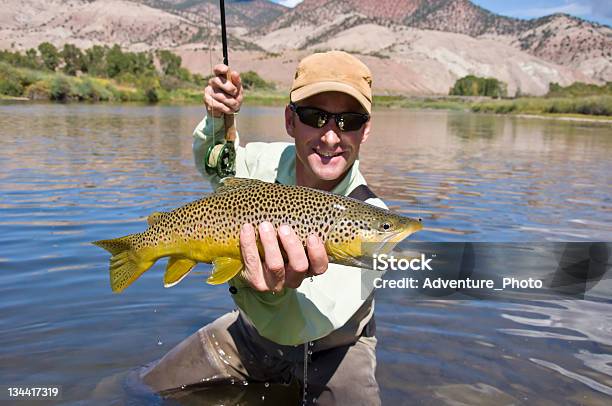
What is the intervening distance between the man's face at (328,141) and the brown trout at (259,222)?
2.35 ft

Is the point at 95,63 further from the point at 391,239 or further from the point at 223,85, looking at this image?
the point at 391,239

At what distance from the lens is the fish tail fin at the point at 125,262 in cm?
356

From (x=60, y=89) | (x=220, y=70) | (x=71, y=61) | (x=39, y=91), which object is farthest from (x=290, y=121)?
(x=71, y=61)

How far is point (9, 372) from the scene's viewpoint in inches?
189

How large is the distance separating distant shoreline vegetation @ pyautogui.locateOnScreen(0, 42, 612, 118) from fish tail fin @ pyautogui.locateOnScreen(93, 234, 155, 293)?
47502 mm

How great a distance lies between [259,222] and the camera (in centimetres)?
→ 321

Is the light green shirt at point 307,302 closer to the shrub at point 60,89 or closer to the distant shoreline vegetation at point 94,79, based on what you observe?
the shrub at point 60,89

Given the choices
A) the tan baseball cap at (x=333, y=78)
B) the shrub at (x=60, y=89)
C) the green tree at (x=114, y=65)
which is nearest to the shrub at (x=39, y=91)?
the shrub at (x=60, y=89)

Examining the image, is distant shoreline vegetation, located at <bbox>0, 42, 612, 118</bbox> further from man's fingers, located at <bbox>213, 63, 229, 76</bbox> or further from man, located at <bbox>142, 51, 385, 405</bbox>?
man's fingers, located at <bbox>213, 63, 229, 76</bbox>

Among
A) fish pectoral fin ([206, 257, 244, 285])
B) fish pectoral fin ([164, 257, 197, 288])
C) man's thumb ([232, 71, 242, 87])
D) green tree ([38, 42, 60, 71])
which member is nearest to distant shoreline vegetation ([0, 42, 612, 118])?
green tree ([38, 42, 60, 71])

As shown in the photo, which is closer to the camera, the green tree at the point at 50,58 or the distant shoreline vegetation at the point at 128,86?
the distant shoreline vegetation at the point at 128,86

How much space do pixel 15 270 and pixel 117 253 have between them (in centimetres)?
423

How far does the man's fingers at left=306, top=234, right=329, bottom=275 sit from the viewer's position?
3125 mm

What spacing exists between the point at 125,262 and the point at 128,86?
94.0m
